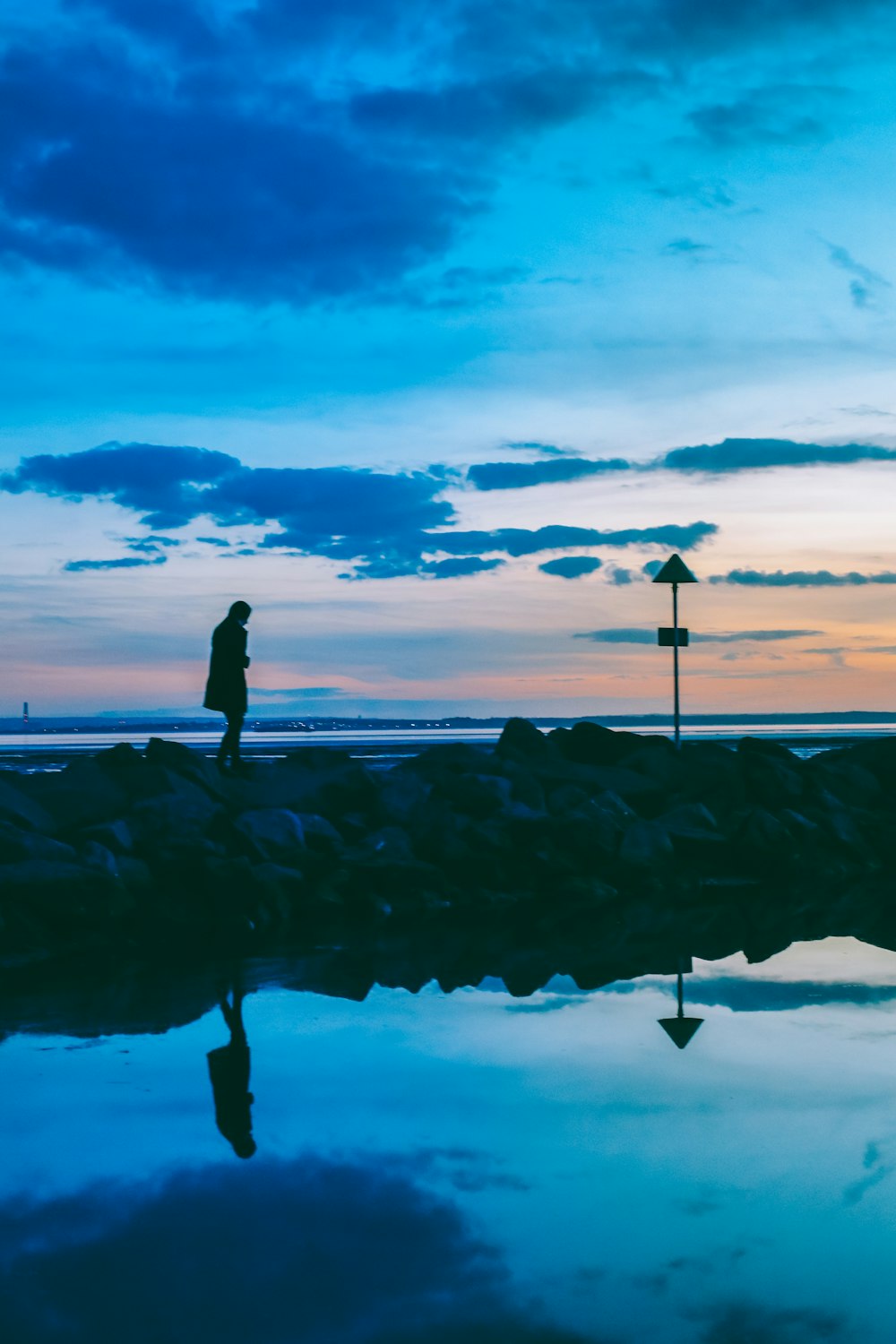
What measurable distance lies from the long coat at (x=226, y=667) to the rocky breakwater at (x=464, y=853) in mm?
1052

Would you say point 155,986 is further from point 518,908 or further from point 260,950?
point 518,908

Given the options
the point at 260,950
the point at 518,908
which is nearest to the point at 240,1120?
A: the point at 260,950

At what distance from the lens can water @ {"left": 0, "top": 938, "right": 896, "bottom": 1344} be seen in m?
3.02

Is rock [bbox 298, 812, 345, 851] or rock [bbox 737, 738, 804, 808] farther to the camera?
rock [bbox 737, 738, 804, 808]

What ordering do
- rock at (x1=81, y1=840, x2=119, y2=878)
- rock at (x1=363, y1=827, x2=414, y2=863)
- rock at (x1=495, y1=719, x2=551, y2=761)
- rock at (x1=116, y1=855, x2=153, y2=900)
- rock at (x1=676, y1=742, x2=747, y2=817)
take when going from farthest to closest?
rock at (x1=495, y1=719, x2=551, y2=761) → rock at (x1=676, y1=742, x2=747, y2=817) → rock at (x1=363, y1=827, x2=414, y2=863) → rock at (x1=116, y1=855, x2=153, y2=900) → rock at (x1=81, y1=840, x2=119, y2=878)

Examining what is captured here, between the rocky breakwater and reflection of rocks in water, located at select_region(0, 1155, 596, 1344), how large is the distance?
11.5 feet

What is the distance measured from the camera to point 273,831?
967 cm

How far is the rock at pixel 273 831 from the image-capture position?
374 inches

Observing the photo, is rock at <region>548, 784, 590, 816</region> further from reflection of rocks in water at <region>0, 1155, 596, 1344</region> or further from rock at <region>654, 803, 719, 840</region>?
reflection of rocks in water at <region>0, 1155, 596, 1344</region>

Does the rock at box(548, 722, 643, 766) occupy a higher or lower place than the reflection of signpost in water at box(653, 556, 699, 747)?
lower

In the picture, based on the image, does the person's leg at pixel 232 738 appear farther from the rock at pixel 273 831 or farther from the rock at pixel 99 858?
the rock at pixel 99 858

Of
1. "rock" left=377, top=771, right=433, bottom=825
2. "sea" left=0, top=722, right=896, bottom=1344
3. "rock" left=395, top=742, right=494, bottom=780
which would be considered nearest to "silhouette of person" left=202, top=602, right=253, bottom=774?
"rock" left=395, top=742, right=494, bottom=780

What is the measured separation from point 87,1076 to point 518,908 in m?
4.95

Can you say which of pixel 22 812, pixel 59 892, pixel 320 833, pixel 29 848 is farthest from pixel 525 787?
pixel 59 892
